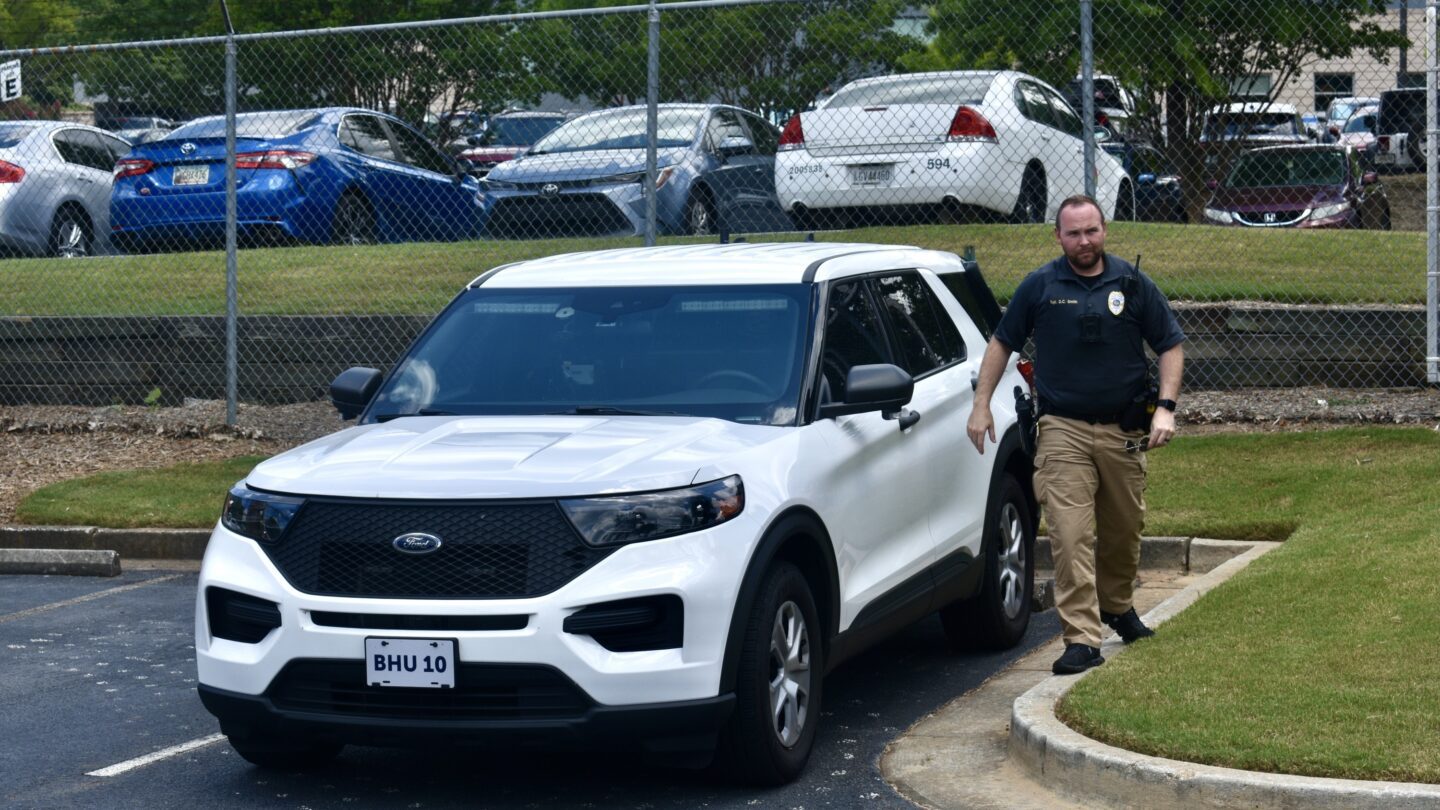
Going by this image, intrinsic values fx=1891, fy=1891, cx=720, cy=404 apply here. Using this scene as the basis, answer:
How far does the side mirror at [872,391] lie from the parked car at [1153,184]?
23.7 feet

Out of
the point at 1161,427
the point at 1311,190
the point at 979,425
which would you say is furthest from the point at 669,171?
the point at 1311,190

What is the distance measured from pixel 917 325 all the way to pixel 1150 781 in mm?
2745

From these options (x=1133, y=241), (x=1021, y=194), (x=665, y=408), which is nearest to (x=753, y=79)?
(x=1021, y=194)

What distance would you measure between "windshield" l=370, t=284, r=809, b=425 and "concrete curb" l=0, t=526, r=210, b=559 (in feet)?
13.9

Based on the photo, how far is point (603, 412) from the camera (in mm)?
6547

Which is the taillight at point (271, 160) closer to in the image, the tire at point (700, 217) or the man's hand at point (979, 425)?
the tire at point (700, 217)

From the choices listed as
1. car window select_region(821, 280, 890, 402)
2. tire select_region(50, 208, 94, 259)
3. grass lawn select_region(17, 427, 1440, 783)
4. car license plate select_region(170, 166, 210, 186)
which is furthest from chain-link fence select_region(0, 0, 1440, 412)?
car window select_region(821, 280, 890, 402)

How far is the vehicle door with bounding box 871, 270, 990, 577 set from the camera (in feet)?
23.8

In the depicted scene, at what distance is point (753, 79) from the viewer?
13383 millimetres

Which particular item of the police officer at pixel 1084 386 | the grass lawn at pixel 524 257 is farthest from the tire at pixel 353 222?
the police officer at pixel 1084 386

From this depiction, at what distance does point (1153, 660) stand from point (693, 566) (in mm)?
2061

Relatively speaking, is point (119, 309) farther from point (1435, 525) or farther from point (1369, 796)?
point (1369, 796)

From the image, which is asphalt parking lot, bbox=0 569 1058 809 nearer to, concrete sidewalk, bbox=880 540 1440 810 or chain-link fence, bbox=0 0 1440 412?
concrete sidewalk, bbox=880 540 1440 810

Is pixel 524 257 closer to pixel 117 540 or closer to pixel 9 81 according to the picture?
pixel 117 540
